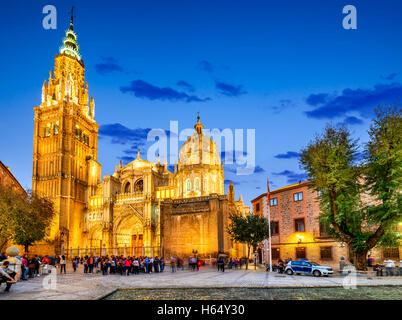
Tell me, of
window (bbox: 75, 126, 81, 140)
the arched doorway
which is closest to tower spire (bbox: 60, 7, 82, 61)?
window (bbox: 75, 126, 81, 140)

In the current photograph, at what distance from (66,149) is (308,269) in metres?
50.4

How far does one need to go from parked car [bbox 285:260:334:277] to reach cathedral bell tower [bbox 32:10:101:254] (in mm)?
42696

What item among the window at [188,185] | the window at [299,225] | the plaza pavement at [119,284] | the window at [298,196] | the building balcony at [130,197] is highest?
the window at [188,185]

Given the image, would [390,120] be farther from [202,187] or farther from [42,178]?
[42,178]

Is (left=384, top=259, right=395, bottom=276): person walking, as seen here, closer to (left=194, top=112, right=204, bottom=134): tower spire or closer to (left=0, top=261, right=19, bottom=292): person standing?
(left=0, top=261, right=19, bottom=292): person standing

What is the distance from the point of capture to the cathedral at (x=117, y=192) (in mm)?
49156

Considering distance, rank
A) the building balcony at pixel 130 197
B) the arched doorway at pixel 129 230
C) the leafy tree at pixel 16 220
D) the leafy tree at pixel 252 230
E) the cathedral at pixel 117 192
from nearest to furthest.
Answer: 1. the leafy tree at pixel 16 220
2. the leafy tree at pixel 252 230
3. the cathedral at pixel 117 192
4. the arched doorway at pixel 129 230
5. the building balcony at pixel 130 197

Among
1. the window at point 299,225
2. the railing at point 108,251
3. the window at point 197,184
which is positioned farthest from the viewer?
the window at point 197,184

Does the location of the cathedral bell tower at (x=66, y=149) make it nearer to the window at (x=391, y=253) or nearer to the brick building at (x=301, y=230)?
the brick building at (x=301, y=230)

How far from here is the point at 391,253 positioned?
2992 centimetres

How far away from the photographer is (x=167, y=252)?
49062 millimetres

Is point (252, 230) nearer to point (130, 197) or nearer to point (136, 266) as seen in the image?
point (136, 266)

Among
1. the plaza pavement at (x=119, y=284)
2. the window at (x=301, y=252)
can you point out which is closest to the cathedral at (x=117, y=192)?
the window at (x=301, y=252)

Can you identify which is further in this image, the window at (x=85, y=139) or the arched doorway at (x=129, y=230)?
the window at (x=85, y=139)
